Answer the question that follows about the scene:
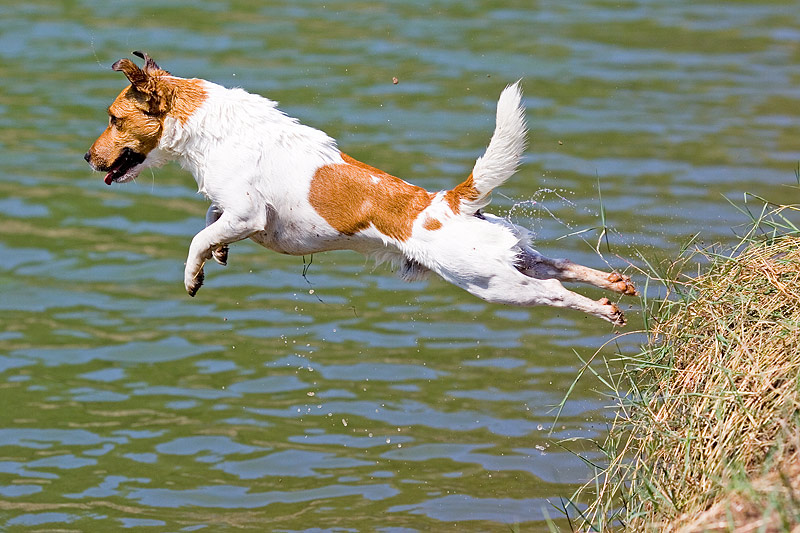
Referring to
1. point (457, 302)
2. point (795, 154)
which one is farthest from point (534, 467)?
point (795, 154)

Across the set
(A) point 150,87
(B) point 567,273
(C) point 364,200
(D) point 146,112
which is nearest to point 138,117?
(D) point 146,112

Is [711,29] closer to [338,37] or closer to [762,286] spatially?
[338,37]

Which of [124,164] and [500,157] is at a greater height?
[500,157]

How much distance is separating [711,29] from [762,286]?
9.82 metres

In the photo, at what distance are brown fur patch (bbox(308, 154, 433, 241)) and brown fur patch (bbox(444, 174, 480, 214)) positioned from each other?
120 millimetres

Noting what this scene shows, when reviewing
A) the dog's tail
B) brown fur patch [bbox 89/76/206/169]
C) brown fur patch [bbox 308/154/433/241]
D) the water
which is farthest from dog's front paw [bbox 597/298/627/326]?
brown fur patch [bbox 89/76/206/169]

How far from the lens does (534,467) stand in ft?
23.5

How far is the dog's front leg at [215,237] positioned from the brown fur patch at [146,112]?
1.79 feet

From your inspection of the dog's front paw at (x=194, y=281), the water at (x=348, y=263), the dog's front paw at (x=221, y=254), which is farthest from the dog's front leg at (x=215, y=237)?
the water at (x=348, y=263)

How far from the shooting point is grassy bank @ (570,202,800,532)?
167 inches

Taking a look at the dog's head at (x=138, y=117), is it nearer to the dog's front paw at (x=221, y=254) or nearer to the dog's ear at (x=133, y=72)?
the dog's ear at (x=133, y=72)

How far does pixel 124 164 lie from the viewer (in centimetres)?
Answer: 605

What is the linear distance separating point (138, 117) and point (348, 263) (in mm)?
4039

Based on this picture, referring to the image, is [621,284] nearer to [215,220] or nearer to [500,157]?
[500,157]
